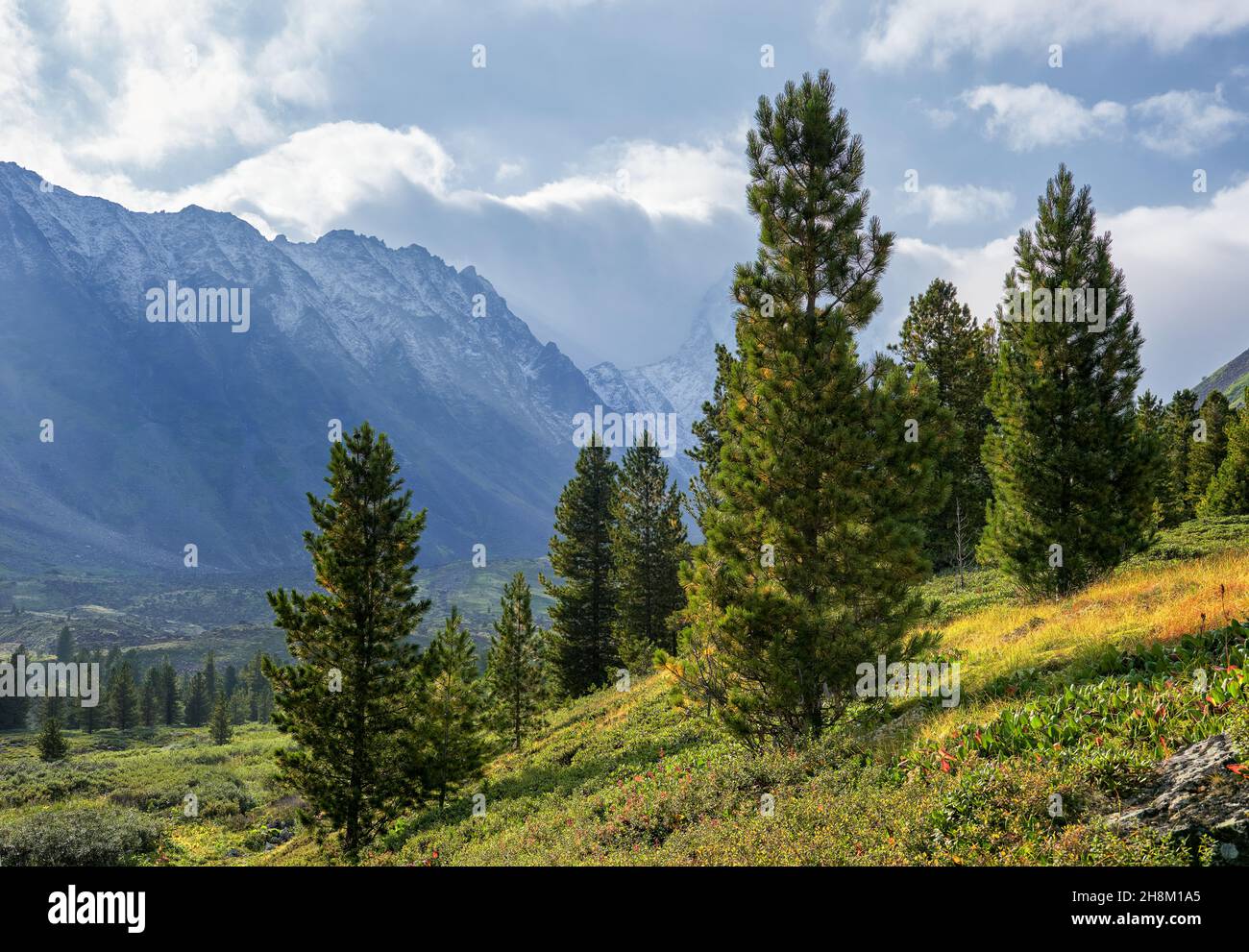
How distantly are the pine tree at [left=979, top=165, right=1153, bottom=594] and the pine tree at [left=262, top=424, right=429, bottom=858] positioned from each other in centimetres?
1913

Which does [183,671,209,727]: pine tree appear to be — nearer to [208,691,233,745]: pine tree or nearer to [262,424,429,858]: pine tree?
[208,691,233,745]: pine tree

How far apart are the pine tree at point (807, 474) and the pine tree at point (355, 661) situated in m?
11.4

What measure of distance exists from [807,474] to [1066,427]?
12738 millimetres

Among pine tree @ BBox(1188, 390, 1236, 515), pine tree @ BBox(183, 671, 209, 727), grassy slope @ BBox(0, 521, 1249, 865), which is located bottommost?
pine tree @ BBox(183, 671, 209, 727)

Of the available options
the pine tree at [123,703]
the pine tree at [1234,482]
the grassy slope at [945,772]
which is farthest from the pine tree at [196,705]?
the pine tree at [1234,482]

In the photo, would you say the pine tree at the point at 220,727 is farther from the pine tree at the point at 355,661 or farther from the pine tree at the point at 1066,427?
the pine tree at the point at 1066,427

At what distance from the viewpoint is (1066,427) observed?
2080 cm

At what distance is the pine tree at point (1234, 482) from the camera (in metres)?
46.0

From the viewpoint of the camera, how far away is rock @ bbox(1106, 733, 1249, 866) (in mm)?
5395

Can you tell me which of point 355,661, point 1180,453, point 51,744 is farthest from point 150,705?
point 1180,453

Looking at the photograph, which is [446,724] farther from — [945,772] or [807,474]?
[945,772]

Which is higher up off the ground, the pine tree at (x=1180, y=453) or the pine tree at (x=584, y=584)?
the pine tree at (x=1180, y=453)

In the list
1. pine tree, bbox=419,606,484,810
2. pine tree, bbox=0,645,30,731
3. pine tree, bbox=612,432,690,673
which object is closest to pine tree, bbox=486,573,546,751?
pine tree, bbox=419,606,484,810
